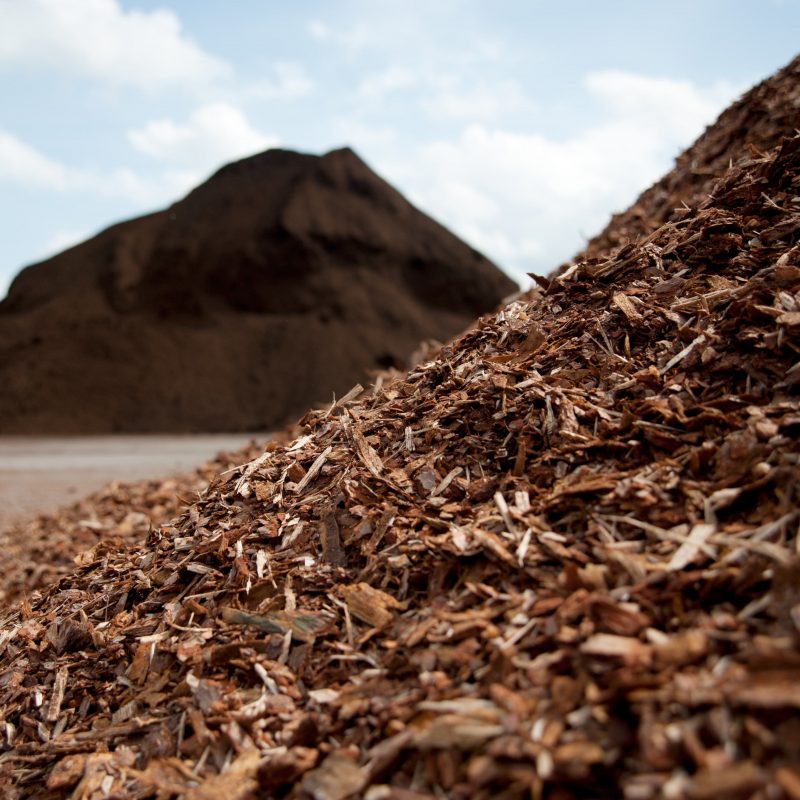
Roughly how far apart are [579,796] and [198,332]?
3196cm

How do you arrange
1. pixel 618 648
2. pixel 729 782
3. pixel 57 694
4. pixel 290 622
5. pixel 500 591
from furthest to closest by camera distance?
pixel 57 694
pixel 290 622
pixel 500 591
pixel 618 648
pixel 729 782

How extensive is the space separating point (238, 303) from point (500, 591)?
107 ft

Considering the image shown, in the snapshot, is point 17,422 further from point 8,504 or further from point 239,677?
point 239,677

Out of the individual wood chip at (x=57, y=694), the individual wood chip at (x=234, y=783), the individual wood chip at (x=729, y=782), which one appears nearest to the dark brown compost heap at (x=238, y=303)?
the individual wood chip at (x=57, y=694)

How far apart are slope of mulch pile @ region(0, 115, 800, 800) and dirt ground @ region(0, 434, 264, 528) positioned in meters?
6.98

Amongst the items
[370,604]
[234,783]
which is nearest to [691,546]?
[370,604]

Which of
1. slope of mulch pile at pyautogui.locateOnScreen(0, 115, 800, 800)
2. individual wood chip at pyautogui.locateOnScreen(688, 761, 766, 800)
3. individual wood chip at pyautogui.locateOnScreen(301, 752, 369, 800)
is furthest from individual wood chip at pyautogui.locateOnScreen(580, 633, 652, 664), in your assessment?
individual wood chip at pyautogui.locateOnScreen(301, 752, 369, 800)

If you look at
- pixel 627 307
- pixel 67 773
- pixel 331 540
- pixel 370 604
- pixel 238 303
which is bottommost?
pixel 67 773

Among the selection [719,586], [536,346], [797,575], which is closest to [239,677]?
[719,586]

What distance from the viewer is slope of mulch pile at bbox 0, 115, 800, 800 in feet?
6.14

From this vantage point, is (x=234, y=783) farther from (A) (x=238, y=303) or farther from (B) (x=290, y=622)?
Answer: (A) (x=238, y=303)

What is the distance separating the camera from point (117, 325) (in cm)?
3162

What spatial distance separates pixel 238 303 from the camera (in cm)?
3388

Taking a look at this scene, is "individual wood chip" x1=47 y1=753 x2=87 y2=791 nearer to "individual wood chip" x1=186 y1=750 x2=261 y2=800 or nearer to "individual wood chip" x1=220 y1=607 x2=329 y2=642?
"individual wood chip" x1=186 y1=750 x2=261 y2=800
